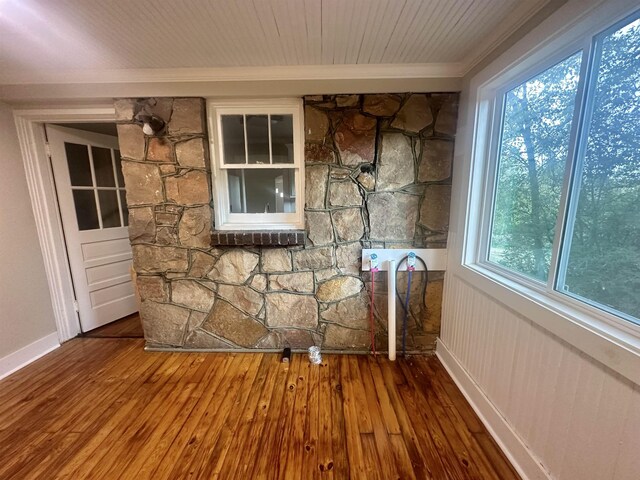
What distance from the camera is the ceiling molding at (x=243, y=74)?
5.56ft

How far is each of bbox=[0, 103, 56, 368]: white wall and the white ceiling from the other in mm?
588

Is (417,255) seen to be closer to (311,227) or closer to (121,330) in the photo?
(311,227)

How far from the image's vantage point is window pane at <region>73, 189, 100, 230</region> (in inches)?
92.4

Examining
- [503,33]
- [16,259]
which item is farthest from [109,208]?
[503,33]

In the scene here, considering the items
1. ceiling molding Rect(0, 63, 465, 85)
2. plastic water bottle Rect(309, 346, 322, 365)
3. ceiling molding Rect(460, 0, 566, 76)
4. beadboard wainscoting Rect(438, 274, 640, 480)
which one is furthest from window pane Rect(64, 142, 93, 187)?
beadboard wainscoting Rect(438, 274, 640, 480)

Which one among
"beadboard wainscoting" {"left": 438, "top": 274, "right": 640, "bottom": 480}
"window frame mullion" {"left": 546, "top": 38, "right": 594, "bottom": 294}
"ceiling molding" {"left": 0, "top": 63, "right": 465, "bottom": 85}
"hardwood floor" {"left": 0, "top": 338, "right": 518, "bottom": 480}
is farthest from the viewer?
"ceiling molding" {"left": 0, "top": 63, "right": 465, "bottom": 85}

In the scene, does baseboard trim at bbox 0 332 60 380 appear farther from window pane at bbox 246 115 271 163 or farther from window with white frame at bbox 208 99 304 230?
window pane at bbox 246 115 271 163

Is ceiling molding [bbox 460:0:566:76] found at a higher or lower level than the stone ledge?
higher

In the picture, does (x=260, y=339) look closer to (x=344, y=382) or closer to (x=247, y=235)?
(x=344, y=382)

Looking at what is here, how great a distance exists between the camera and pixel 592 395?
91 centimetres

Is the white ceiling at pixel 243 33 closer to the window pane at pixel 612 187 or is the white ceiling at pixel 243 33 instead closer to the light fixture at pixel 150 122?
the light fixture at pixel 150 122

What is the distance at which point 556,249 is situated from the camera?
1098 mm

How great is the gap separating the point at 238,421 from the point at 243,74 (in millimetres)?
2274

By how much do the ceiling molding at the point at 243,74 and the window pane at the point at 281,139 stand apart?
0.31 metres
